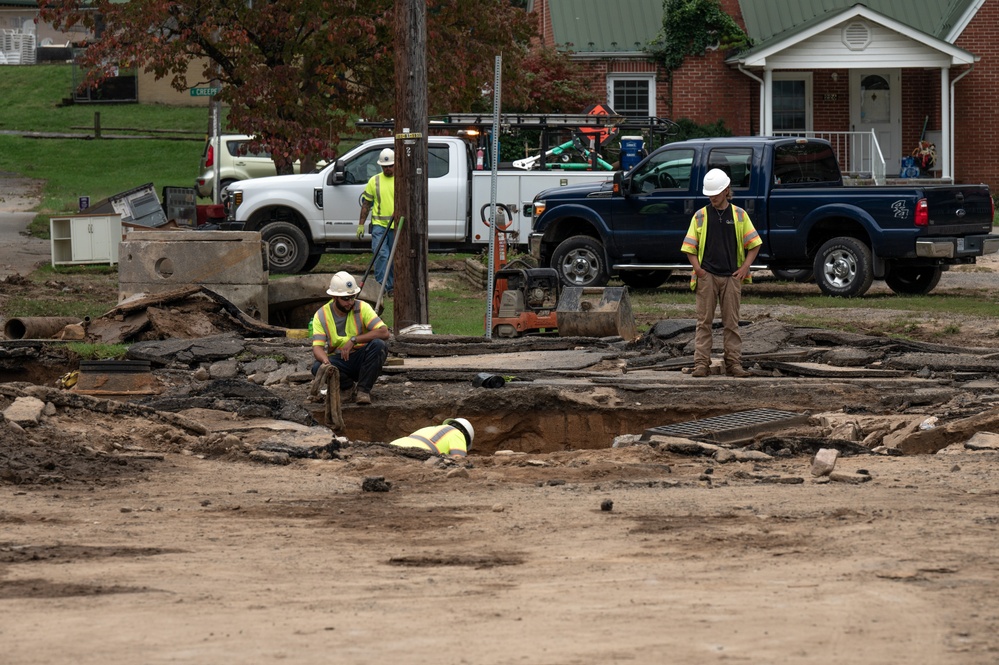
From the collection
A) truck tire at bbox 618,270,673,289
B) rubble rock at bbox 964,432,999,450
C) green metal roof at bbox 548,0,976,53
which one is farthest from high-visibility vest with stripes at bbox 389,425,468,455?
green metal roof at bbox 548,0,976,53

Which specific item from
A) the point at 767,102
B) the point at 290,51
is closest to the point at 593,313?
the point at 290,51

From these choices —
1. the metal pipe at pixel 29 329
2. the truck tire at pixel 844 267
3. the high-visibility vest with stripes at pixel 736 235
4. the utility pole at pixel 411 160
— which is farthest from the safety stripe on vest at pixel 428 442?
the truck tire at pixel 844 267

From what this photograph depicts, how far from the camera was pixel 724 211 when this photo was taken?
12.4 metres

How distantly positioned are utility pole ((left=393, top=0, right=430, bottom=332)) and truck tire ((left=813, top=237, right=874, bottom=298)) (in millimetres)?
6293

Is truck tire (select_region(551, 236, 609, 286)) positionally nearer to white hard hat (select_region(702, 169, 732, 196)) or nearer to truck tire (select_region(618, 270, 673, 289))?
truck tire (select_region(618, 270, 673, 289))

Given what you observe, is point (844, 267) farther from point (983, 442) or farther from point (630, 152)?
point (983, 442)

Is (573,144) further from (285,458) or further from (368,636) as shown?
(368,636)

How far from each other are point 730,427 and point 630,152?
13.1 m

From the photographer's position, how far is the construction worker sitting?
10039mm

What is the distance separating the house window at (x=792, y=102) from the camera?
108 feet

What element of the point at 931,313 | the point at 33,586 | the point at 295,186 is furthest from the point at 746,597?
the point at 295,186

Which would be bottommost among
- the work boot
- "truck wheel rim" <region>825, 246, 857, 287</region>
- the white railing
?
the work boot

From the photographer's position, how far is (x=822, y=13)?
3294 centimetres

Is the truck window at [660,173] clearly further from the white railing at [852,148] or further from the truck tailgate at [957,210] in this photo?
the white railing at [852,148]
